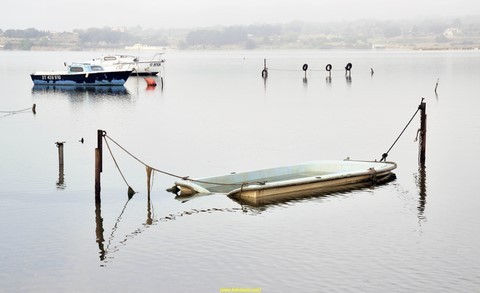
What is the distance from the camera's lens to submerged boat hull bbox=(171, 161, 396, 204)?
33.1m

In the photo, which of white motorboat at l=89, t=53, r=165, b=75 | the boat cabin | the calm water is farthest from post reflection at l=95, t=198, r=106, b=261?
white motorboat at l=89, t=53, r=165, b=75

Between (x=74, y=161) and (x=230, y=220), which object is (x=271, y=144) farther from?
(x=230, y=220)

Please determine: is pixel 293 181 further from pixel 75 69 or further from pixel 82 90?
pixel 75 69

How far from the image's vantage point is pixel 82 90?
101562 mm

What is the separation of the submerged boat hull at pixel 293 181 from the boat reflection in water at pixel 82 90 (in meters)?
59.9

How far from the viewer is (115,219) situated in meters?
30.7

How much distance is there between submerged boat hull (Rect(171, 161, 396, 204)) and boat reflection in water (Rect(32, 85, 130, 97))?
59.9 metres

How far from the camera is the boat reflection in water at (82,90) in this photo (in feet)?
316

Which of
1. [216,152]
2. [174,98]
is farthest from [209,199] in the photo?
[174,98]

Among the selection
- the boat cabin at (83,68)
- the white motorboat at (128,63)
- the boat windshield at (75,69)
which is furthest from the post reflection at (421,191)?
the white motorboat at (128,63)

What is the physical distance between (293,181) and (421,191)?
596cm

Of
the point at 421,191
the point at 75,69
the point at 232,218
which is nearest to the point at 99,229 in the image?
the point at 232,218

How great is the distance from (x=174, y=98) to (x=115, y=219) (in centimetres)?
6243

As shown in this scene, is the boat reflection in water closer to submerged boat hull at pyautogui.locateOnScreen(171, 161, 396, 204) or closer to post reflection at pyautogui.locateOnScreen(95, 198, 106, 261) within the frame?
submerged boat hull at pyautogui.locateOnScreen(171, 161, 396, 204)
